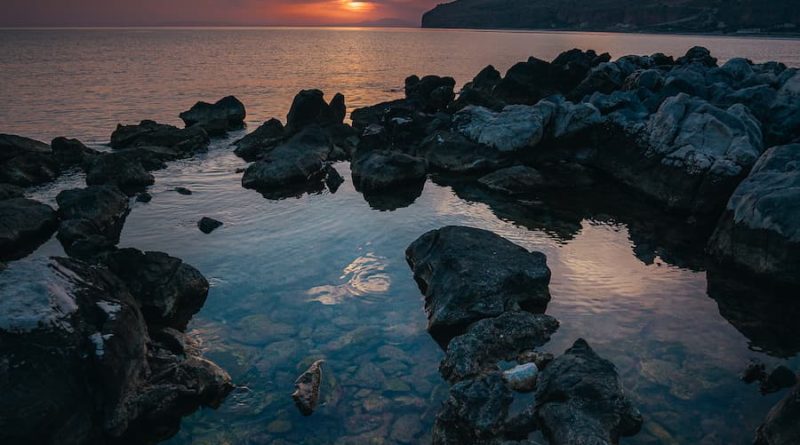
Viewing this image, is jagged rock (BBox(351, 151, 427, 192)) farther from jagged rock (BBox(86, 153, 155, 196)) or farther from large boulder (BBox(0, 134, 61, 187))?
large boulder (BBox(0, 134, 61, 187))

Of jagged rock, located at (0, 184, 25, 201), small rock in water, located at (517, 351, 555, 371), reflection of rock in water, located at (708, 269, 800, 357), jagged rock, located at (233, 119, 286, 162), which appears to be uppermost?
small rock in water, located at (517, 351, 555, 371)

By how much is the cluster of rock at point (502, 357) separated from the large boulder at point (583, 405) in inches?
0.7

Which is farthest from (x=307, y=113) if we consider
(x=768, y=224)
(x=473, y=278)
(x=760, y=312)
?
(x=760, y=312)

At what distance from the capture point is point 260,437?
9.03m

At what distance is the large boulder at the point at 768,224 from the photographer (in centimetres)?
1441

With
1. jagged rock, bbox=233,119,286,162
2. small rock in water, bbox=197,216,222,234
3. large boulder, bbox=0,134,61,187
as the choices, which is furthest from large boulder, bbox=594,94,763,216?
large boulder, bbox=0,134,61,187

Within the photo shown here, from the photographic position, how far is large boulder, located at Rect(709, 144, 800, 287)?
47.3 ft

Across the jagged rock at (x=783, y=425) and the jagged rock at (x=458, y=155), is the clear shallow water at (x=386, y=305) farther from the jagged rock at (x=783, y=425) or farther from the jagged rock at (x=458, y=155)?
the jagged rock at (x=458, y=155)

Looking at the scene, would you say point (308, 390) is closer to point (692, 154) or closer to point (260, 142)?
point (692, 154)

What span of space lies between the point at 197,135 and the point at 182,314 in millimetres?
23444

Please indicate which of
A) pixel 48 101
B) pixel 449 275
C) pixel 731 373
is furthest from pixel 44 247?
pixel 48 101

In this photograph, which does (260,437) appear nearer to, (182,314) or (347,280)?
(182,314)

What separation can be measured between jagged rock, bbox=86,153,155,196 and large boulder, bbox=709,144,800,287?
79.2 feet

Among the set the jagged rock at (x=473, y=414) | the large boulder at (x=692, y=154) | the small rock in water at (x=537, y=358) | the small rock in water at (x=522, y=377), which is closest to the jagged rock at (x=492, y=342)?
the small rock in water at (x=537, y=358)
